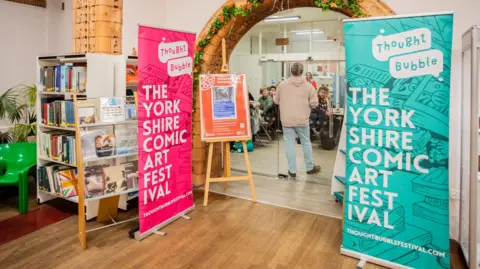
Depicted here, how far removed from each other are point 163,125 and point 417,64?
89.1 inches

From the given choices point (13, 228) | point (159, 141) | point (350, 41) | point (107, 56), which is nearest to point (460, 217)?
point (350, 41)

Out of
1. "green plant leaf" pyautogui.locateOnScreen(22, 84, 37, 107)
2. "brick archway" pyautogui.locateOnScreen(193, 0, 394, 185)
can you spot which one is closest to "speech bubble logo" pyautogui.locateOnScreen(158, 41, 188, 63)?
"brick archway" pyautogui.locateOnScreen(193, 0, 394, 185)

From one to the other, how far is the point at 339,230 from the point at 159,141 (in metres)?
1.99

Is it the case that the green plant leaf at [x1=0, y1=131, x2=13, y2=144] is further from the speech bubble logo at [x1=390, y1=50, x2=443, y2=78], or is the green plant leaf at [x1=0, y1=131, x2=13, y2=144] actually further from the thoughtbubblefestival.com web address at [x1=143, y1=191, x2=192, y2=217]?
the speech bubble logo at [x1=390, y1=50, x2=443, y2=78]

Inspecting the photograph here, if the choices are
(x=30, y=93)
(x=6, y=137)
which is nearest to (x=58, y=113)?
(x=30, y=93)

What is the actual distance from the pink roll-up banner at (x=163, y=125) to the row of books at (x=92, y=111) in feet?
1.44

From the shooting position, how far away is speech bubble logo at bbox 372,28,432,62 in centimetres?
254

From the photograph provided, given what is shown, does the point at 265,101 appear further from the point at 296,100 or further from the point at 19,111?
the point at 19,111

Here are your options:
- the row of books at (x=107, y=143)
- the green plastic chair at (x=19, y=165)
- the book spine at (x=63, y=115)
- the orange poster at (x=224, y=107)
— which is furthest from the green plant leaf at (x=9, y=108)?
the orange poster at (x=224, y=107)

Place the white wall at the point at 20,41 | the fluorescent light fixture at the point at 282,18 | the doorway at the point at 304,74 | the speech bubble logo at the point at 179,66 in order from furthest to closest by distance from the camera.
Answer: the fluorescent light fixture at the point at 282,18, the white wall at the point at 20,41, the doorway at the point at 304,74, the speech bubble logo at the point at 179,66

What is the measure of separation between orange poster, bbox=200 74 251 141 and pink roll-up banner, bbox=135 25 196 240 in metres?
0.41

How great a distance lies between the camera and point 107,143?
11.2 ft

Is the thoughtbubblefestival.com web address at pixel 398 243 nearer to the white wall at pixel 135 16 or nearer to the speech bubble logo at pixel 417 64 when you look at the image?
the speech bubble logo at pixel 417 64

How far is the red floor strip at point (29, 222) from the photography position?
3.40 metres
